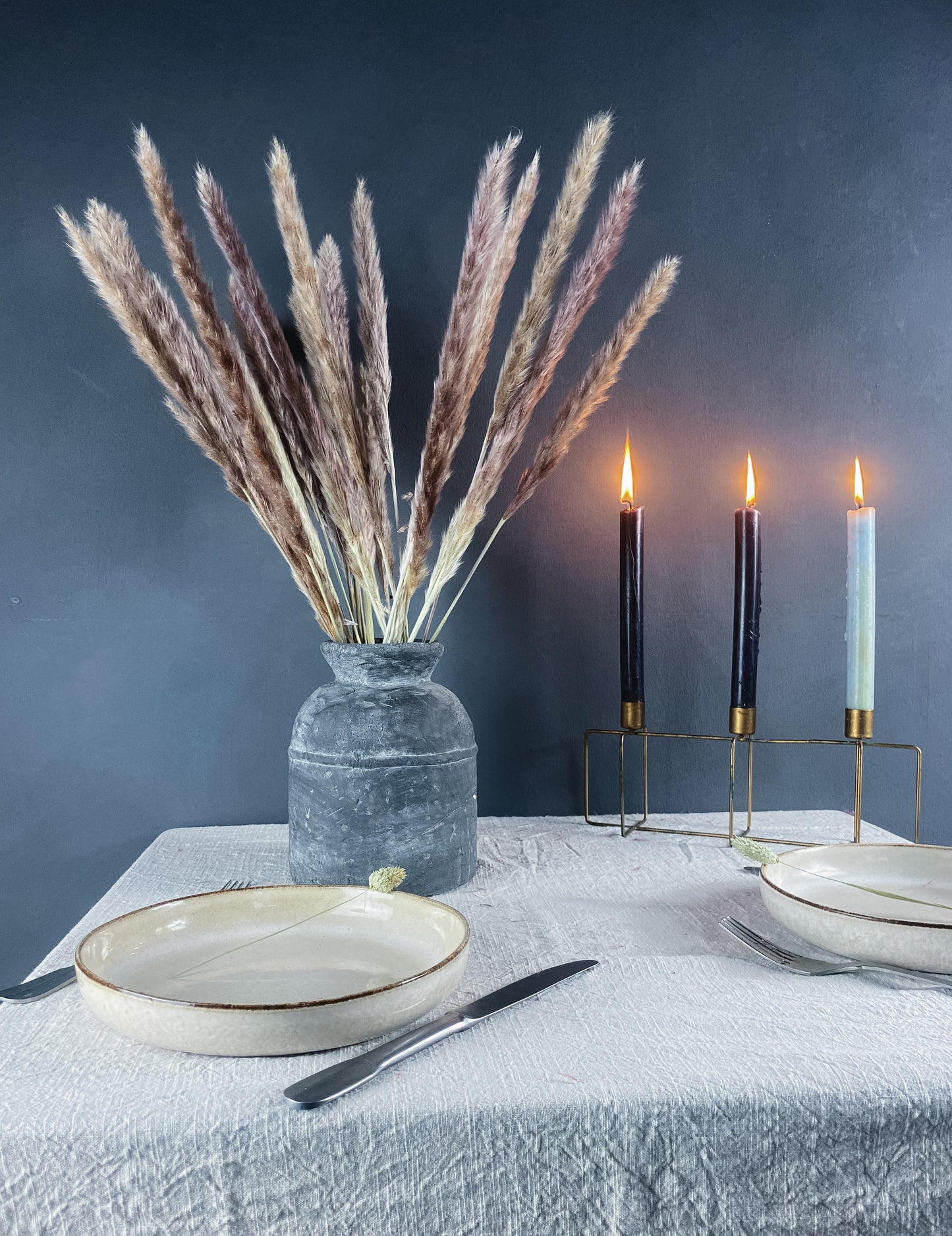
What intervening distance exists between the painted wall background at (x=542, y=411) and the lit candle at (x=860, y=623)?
261mm

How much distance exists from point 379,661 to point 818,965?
390 millimetres

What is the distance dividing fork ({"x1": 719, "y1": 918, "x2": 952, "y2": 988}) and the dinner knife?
0.12 meters

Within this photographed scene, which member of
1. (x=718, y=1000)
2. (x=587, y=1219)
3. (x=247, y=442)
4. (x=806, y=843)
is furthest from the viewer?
(x=806, y=843)

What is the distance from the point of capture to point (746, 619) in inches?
32.5

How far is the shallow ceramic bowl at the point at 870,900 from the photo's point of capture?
513 mm

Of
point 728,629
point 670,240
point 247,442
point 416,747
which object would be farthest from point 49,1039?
point 670,240

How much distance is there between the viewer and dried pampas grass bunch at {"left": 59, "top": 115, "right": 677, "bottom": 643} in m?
0.72

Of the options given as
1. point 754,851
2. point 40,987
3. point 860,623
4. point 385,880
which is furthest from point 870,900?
point 40,987

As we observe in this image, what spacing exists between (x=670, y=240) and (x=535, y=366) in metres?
0.38

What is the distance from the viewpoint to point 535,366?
2.58 ft

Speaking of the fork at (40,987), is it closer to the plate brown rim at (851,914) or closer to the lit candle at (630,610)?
the plate brown rim at (851,914)

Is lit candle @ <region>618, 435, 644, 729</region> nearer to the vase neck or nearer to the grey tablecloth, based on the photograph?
the vase neck

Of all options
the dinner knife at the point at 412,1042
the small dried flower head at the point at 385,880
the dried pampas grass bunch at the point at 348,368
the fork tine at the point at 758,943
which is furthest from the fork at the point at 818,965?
the dried pampas grass bunch at the point at 348,368

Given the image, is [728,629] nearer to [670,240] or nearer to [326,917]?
[670,240]
